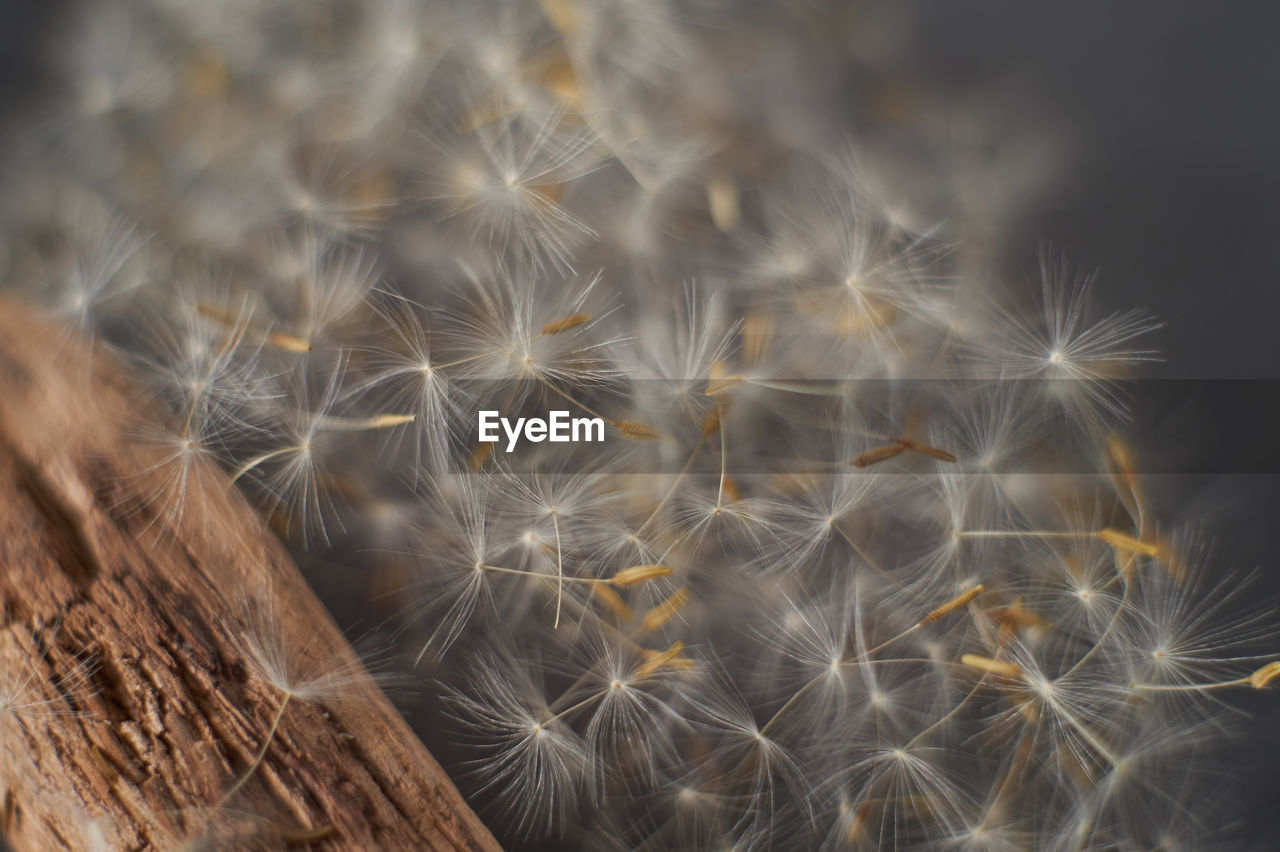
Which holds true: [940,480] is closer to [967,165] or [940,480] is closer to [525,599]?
[967,165]

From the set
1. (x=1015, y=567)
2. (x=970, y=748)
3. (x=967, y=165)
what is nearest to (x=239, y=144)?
(x=967, y=165)

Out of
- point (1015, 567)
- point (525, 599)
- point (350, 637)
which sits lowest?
point (350, 637)

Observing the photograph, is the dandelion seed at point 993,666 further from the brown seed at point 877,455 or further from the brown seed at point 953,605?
the brown seed at point 877,455

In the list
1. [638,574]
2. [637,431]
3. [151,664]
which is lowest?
[151,664]

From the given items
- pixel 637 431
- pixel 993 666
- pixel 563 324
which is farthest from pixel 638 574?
pixel 993 666

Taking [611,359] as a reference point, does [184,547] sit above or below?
below

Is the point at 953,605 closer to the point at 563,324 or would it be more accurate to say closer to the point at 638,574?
the point at 638,574

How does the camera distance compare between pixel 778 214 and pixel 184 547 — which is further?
pixel 778 214
